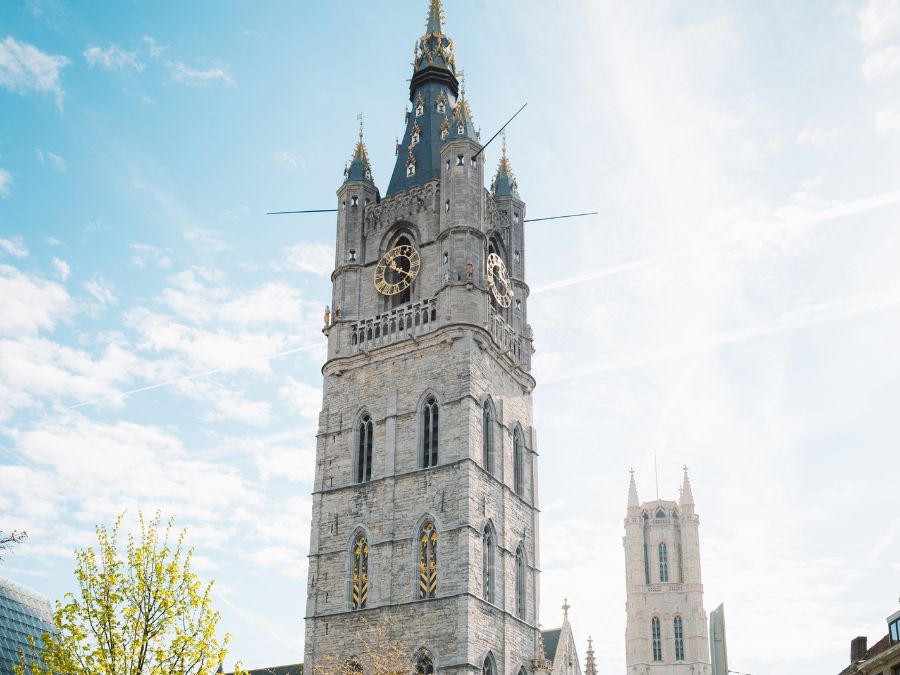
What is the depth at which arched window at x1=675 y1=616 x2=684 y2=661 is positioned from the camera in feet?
281

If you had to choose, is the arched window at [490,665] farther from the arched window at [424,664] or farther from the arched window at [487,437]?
the arched window at [487,437]

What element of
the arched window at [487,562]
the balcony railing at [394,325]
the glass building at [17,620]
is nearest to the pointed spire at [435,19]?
the balcony railing at [394,325]

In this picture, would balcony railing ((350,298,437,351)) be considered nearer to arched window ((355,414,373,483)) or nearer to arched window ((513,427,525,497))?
arched window ((355,414,373,483))

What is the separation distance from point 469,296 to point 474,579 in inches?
442

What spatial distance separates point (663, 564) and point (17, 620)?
170 feet

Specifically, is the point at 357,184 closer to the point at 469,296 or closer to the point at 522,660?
the point at 469,296

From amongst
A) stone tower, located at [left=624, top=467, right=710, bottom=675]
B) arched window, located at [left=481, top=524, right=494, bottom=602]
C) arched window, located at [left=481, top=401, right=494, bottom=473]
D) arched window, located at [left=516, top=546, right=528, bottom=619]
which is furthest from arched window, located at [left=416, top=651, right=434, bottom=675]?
stone tower, located at [left=624, top=467, right=710, bottom=675]

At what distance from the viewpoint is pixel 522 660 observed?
40438mm

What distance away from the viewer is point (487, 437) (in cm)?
4241

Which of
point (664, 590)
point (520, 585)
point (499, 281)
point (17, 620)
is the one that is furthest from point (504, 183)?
point (664, 590)

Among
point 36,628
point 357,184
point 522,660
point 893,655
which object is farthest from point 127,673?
point 36,628

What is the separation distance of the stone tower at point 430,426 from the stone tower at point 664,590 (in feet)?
154

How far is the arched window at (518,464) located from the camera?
4397 cm

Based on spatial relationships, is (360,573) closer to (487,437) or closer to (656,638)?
(487,437)
